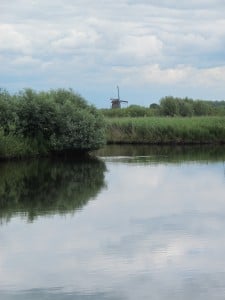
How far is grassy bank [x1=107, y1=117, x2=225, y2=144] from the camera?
42.1m

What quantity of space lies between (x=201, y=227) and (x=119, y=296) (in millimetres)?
4867

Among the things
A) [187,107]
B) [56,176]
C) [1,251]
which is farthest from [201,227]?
[187,107]

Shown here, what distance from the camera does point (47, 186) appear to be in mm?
20281

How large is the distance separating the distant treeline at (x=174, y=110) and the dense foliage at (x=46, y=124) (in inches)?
1053

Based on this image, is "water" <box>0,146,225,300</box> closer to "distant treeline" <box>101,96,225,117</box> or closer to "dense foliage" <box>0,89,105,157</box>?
"dense foliage" <box>0,89,105,157</box>

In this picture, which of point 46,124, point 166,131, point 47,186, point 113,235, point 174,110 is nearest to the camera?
point 113,235

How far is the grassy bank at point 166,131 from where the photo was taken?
42.1 m

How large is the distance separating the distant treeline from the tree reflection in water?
29512 millimetres

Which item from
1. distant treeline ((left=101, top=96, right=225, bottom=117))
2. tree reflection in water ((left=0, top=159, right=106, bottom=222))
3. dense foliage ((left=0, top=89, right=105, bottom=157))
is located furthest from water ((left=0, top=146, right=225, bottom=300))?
distant treeline ((left=101, top=96, right=225, bottom=117))

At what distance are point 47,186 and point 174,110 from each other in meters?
38.9

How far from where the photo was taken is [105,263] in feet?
33.0

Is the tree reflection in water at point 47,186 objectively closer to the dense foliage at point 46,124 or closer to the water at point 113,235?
the water at point 113,235

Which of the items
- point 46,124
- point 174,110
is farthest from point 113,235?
point 174,110

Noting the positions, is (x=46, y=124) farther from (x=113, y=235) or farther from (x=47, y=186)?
(x=113, y=235)
